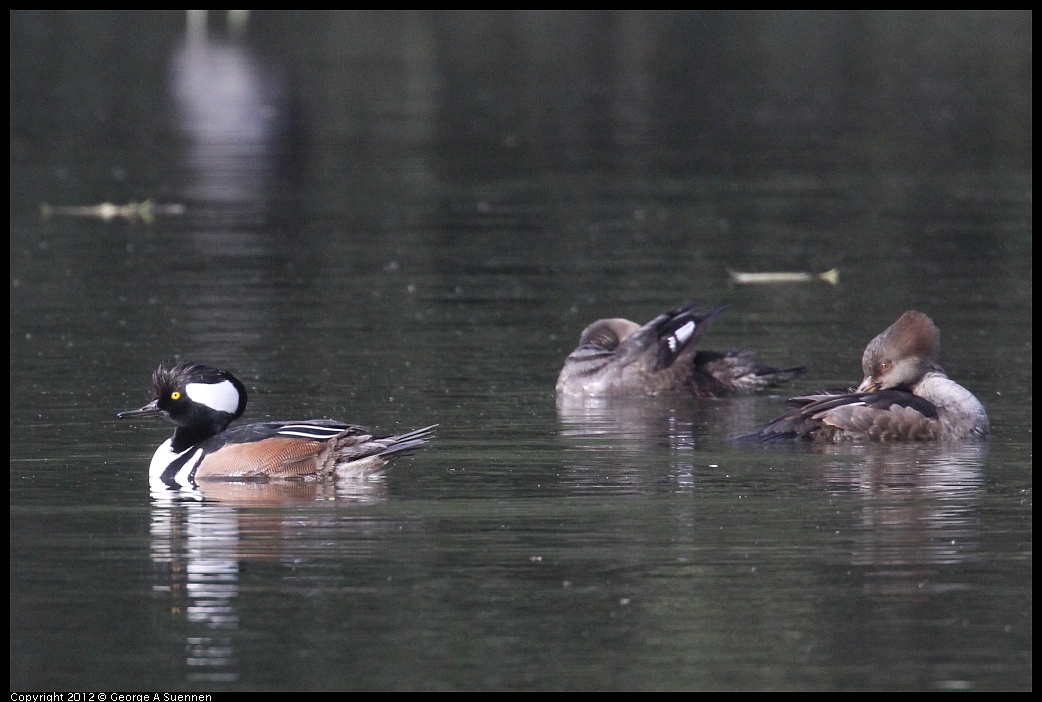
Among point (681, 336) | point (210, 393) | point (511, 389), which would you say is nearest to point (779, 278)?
point (681, 336)

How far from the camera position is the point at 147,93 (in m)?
38.2

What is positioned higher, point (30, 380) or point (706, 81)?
point (706, 81)

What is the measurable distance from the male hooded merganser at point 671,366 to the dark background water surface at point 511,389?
0.68ft

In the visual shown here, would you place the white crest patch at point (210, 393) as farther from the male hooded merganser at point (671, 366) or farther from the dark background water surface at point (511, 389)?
the male hooded merganser at point (671, 366)

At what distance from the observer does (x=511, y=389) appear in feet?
43.7

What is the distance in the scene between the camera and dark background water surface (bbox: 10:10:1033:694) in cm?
799

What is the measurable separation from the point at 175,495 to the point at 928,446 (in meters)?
4.14

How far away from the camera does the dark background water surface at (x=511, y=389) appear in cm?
799

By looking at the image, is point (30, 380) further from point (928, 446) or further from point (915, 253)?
point (915, 253)

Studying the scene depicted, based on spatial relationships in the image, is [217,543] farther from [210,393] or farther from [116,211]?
[116,211]

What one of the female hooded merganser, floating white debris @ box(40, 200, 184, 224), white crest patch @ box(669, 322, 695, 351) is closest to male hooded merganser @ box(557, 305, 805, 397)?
white crest patch @ box(669, 322, 695, 351)

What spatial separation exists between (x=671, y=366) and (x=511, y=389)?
1.17m

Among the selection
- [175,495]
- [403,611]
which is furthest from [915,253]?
[403,611]
